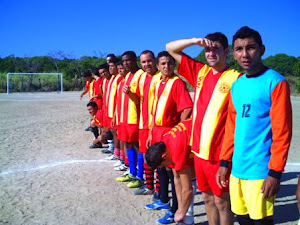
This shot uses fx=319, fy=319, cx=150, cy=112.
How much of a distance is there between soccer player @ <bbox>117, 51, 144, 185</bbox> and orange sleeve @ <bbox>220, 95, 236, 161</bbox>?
2657 millimetres

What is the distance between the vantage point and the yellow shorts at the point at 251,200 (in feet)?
7.66

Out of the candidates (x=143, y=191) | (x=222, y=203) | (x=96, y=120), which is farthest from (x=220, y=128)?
(x=96, y=120)

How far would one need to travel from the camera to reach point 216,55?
2.99 metres

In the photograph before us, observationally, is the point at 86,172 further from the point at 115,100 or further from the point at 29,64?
the point at 29,64

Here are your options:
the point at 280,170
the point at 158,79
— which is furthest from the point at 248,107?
the point at 158,79

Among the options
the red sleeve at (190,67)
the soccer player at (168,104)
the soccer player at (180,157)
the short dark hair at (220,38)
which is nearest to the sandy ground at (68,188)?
the soccer player at (180,157)

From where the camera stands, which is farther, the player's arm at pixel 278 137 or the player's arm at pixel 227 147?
the player's arm at pixel 227 147

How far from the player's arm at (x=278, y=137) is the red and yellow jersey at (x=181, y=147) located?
128 centimetres

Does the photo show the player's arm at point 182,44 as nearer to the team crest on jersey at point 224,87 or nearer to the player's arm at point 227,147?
the team crest on jersey at point 224,87

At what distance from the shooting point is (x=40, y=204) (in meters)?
4.51

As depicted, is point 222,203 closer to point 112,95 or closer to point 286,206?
point 286,206

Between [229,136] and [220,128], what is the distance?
242 mm

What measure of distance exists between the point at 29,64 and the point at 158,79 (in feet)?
172

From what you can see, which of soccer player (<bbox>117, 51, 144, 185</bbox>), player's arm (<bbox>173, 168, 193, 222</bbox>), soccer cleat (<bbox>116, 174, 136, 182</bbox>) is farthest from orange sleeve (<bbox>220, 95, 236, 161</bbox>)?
soccer cleat (<bbox>116, 174, 136, 182</bbox>)
